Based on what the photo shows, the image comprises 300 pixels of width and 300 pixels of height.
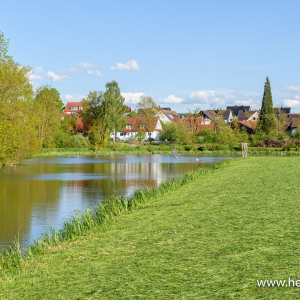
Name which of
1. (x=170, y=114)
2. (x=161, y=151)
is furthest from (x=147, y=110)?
(x=170, y=114)

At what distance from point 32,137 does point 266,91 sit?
242 ft

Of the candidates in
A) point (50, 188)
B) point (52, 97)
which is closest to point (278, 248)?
point (50, 188)

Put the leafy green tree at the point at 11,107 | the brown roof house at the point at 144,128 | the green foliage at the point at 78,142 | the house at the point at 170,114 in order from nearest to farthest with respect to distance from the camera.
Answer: the leafy green tree at the point at 11,107 < the green foliage at the point at 78,142 < the brown roof house at the point at 144,128 < the house at the point at 170,114

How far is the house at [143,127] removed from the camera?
103169 millimetres

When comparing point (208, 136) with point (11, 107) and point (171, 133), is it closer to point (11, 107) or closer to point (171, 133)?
point (171, 133)

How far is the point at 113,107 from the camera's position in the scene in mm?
86562

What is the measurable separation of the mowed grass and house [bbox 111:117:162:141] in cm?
9296

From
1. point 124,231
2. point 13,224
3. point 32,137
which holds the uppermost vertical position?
point 32,137

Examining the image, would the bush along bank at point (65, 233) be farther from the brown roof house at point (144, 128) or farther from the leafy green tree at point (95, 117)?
the brown roof house at point (144, 128)

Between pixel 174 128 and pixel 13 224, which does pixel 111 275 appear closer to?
pixel 13 224

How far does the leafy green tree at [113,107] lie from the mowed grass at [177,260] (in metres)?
75.5

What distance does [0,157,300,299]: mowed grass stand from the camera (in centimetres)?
507

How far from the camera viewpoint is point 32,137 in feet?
130

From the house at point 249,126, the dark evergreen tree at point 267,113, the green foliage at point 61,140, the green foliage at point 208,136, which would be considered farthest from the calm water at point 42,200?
the house at point 249,126
